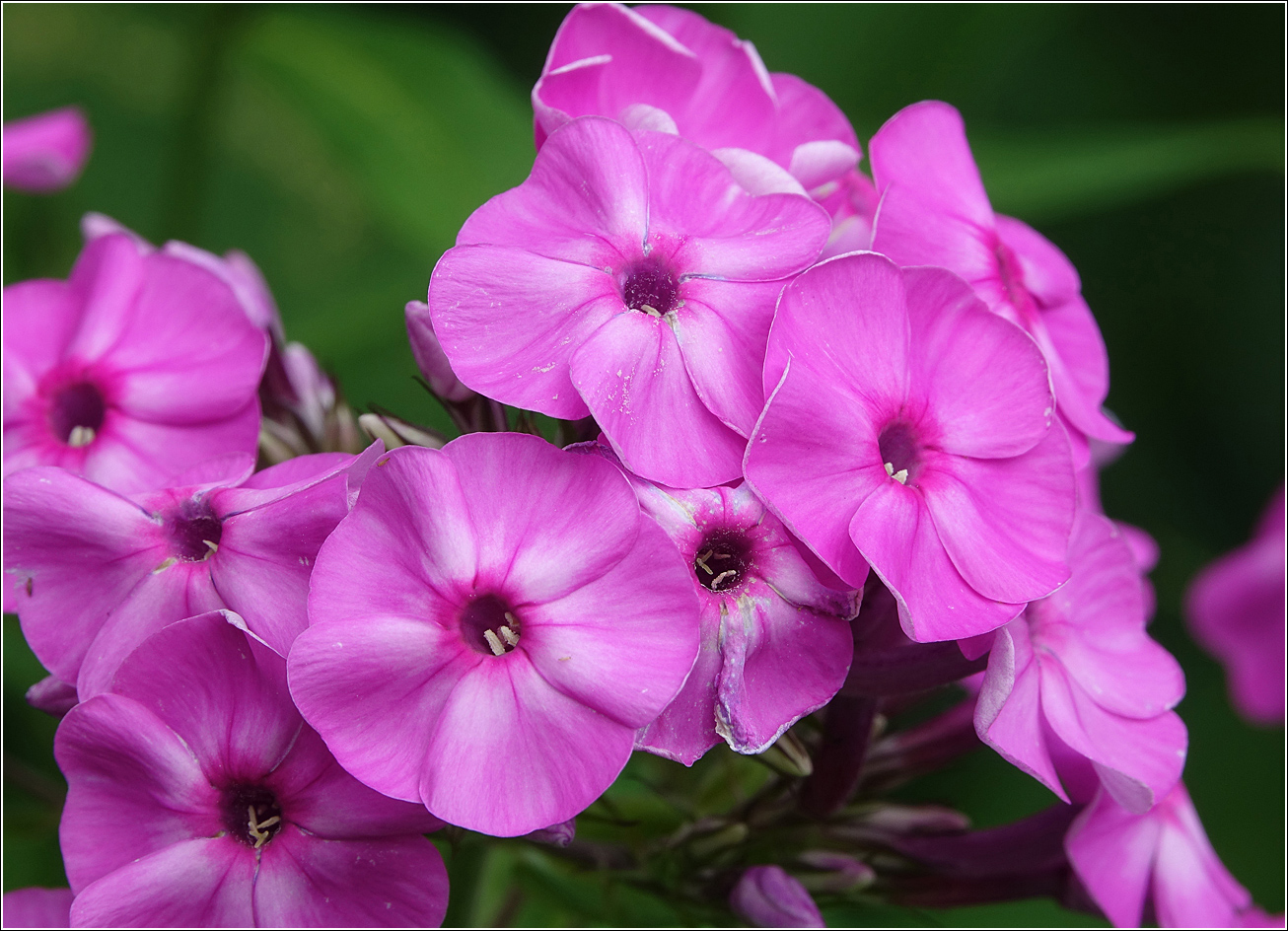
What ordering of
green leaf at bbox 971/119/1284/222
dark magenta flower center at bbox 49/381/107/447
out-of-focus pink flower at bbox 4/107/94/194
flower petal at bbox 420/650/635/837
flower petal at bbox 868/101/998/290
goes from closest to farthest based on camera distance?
1. flower petal at bbox 420/650/635/837
2. flower petal at bbox 868/101/998/290
3. dark magenta flower center at bbox 49/381/107/447
4. out-of-focus pink flower at bbox 4/107/94/194
5. green leaf at bbox 971/119/1284/222

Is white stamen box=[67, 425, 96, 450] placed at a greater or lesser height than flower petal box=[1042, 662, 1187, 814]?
lesser

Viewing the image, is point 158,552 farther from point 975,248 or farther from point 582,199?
point 975,248

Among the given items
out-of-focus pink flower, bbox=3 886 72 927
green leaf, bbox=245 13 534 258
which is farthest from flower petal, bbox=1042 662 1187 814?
green leaf, bbox=245 13 534 258

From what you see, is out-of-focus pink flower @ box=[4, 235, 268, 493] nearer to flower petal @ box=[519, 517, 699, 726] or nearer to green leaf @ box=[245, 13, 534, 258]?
flower petal @ box=[519, 517, 699, 726]

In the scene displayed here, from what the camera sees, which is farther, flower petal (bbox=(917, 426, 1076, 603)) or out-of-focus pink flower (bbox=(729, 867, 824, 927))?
out-of-focus pink flower (bbox=(729, 867, 824, 927))

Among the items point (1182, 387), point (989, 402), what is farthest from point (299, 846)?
point (1182, 387)

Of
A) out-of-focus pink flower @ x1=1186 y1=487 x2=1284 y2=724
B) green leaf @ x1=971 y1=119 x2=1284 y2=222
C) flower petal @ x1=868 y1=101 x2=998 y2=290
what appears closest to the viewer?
flower petal @ x1=868 y1=101 x2=998 y2=290
